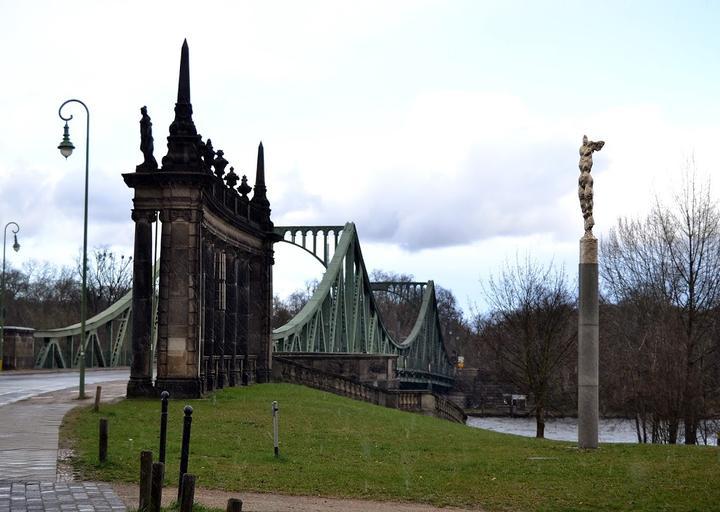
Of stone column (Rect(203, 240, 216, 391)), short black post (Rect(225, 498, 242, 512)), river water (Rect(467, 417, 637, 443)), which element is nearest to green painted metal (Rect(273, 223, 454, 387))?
river water (Rect(467, 417, 637, 443))

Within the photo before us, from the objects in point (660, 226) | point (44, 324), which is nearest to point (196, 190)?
point (660, 226)

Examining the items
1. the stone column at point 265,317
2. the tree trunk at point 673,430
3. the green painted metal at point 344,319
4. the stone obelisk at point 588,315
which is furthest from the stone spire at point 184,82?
the green painted metal at point 344,319

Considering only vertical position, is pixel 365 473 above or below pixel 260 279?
below

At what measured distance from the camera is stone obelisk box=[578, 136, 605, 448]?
63.8 feet

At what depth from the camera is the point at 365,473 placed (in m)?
15.3

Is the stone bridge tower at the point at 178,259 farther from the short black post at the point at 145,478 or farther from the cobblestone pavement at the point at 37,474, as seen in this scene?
the short black post at the point at 145,478

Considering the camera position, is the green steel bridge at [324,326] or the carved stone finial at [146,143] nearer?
the carved stone finial at [146,143]

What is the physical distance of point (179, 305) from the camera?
28.5 metres

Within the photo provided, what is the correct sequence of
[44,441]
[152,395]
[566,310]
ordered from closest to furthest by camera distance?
[44,441], [152,395], [566,310]

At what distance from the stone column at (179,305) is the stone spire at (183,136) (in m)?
1.30

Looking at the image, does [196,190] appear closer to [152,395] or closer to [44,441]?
[152,395]

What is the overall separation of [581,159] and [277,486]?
30.9 ft

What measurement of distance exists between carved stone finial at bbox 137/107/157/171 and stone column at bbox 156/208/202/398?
1445mm

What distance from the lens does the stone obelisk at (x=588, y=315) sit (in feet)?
63.8
